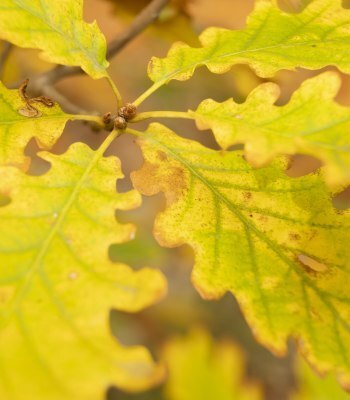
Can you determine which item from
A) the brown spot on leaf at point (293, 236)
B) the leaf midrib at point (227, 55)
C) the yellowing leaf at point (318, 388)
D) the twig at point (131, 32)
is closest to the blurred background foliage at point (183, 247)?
the yellowing leaf at point (318, 388)

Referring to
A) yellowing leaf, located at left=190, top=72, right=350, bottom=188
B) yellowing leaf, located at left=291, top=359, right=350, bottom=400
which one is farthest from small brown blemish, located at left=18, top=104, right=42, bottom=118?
yellowing leaf, located at left=291, top=359, right=350, bottom=400

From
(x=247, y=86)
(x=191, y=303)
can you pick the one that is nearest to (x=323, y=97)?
(x=247, y=86)

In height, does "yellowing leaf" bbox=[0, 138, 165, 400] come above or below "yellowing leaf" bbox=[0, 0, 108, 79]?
below

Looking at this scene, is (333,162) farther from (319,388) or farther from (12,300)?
(319,388)

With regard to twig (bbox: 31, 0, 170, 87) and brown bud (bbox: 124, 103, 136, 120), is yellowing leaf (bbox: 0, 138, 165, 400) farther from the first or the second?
twig (bbox: 31, 0, 170, 87)

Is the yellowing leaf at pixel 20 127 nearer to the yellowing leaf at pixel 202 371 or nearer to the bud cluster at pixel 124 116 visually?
the bud cluster at pixel 124 116

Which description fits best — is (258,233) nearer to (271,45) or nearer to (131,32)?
(271,45)
